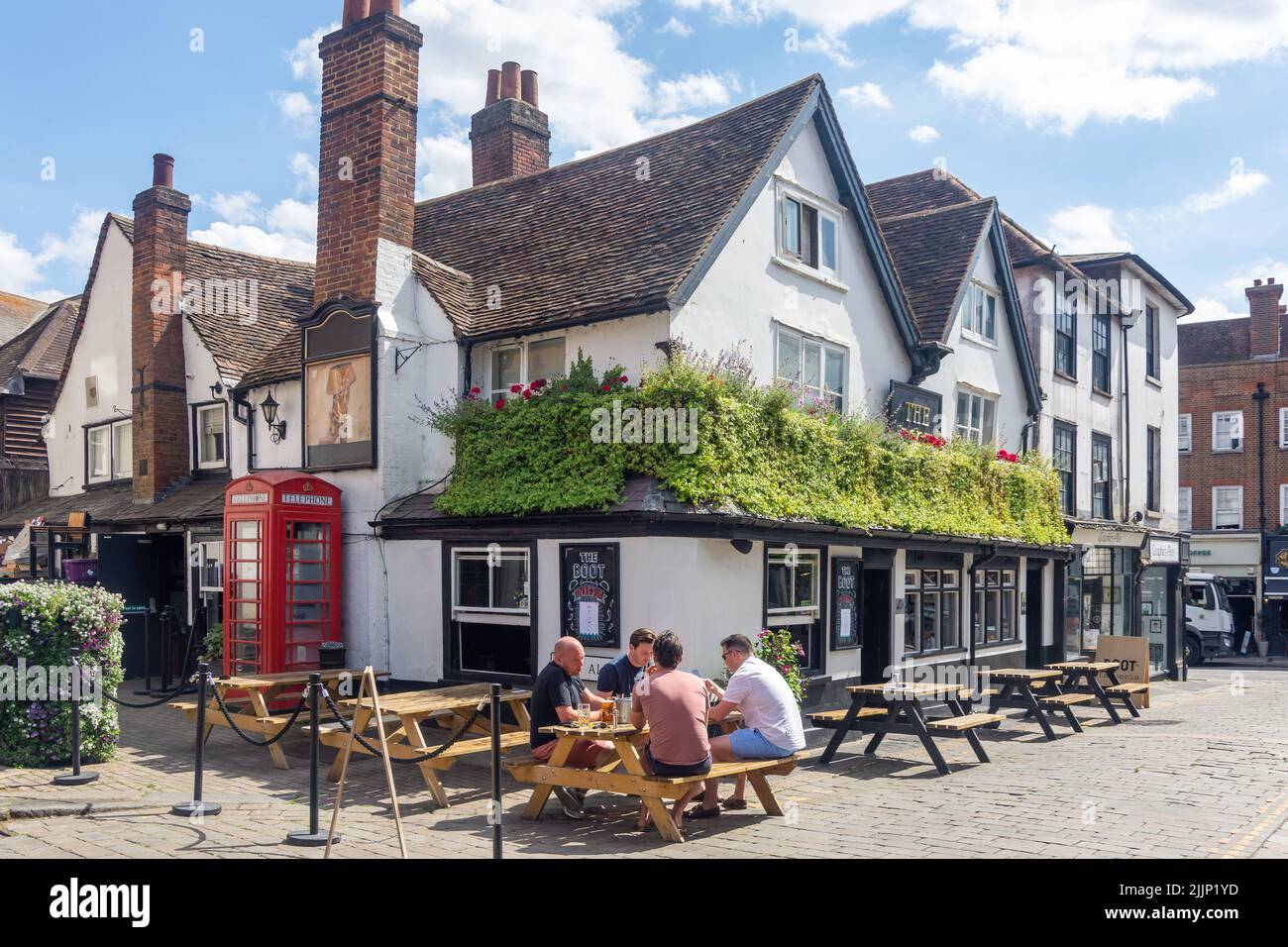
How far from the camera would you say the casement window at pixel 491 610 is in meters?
13.3

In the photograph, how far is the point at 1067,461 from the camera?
77.0ft

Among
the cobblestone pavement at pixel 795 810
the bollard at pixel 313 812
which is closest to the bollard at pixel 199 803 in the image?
the cobblestone pavement at pixel 795 810

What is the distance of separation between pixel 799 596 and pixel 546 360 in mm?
4502

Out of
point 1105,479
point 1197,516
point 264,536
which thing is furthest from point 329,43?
point 1197,516

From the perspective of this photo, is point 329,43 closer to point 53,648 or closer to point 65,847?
point 53,648

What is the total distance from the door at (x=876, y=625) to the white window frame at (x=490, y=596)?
543cm

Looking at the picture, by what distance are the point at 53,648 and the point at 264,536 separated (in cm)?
338

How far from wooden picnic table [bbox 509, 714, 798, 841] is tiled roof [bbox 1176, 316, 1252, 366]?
41.7 meters

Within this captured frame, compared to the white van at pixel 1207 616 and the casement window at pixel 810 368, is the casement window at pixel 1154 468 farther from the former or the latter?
the casement window at pixel 810 368

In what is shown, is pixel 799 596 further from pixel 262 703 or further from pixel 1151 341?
pixel 1151 341

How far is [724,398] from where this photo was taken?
12227mm

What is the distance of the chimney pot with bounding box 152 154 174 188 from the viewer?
1942 cm

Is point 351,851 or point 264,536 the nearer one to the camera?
point 351,851

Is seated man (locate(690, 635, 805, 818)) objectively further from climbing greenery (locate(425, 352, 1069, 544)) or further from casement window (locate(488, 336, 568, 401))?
casement window (locate(488, 336, 568, 401))
